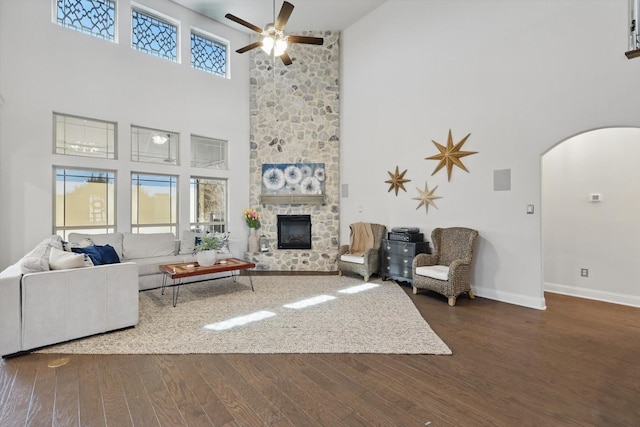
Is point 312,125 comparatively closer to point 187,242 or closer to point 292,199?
point 292,199

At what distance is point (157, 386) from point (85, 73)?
5245 mm

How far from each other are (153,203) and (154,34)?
3.26m

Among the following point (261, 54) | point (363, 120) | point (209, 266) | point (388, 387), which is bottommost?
point (388, 387)

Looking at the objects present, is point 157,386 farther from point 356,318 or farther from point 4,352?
point 356,318

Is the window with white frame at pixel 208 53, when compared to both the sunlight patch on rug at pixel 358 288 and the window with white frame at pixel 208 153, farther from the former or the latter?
the sunlight patch on rug at pixel 358 288

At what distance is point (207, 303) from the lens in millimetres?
4195

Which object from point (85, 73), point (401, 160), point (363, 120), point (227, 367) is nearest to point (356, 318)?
point (227, 367)

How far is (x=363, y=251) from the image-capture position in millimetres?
6027

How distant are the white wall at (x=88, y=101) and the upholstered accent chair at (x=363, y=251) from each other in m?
2.55

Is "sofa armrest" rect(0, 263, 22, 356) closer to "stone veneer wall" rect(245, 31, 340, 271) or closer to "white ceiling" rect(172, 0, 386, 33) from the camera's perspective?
"stone veneer wall" rect(245, 31, 340, 271)

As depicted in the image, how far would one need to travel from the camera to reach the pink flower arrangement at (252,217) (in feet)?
21.4

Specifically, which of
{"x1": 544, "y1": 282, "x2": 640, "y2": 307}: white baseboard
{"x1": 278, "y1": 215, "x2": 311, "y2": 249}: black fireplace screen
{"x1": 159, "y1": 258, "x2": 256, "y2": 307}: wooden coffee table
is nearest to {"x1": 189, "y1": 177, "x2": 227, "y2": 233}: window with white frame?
{"x1": 278, "y1": 215, "x2": 311, "y2": 249}: black fireplace screen

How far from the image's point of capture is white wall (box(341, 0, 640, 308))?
357cm

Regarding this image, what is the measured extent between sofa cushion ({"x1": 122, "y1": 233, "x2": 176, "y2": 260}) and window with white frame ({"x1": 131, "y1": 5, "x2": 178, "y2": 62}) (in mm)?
3450
